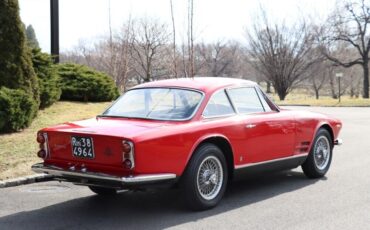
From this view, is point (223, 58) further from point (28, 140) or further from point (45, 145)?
point (45, 145)

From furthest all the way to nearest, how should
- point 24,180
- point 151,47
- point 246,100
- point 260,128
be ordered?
1. point 151,47
2. point 24,180
3. point 246,100
4. point 260,128

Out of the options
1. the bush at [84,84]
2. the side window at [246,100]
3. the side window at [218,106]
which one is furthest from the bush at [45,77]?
the side window at [218,106]

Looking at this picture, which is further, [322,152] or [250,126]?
[322,152]

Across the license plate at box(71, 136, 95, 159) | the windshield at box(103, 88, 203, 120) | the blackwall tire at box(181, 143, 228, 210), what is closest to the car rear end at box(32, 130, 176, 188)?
the license plate at box(71, 136, 95, 159)

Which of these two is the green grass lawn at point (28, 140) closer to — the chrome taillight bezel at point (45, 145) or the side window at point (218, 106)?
the chrome taillight bezel at point (45, 145)

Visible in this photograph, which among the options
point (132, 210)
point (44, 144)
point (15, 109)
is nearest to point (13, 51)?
point (15, 109)

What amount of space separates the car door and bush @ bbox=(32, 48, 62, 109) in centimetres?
767

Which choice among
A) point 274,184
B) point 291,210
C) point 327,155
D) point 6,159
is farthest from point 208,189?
point 6,159

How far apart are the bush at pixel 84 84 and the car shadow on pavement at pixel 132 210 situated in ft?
32.4

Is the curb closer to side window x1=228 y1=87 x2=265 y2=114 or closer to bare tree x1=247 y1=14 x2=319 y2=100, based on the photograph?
side window x1=228 y1=87 x2=265 y2=114

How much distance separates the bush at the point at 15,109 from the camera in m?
10.4

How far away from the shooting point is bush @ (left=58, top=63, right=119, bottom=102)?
16406mm

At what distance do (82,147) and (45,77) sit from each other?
888 centimetres

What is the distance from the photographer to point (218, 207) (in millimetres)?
6168
